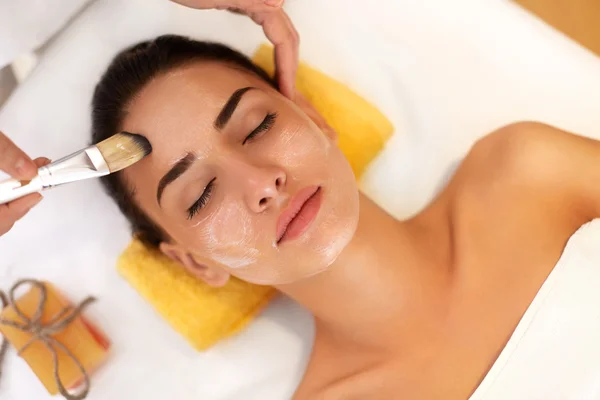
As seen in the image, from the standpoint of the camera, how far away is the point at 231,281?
1084mm

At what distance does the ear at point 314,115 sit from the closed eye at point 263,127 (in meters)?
0.14

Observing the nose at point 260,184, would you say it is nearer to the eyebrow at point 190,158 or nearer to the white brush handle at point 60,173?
the eyebrow at point 190,158

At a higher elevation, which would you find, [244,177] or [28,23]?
[28,23]

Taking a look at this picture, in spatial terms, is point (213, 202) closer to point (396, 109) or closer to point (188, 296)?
point (188, 296)

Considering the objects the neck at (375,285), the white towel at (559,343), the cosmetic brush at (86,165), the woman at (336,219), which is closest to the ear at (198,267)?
the woman at (336,219)

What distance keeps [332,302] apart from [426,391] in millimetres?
213

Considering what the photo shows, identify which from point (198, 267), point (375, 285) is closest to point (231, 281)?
point (198, 267)

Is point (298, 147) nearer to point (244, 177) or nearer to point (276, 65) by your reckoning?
point (244, 177)

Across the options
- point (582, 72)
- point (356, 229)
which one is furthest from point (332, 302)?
point (582, 72)

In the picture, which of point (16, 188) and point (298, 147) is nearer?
point (16, 188)

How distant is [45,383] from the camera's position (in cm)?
103

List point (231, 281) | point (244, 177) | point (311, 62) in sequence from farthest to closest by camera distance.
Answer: point (311, 62) < point (231, 281) < point (244, 177)

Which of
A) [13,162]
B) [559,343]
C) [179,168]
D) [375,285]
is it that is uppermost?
[13,162]

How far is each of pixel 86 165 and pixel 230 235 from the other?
22 cm
